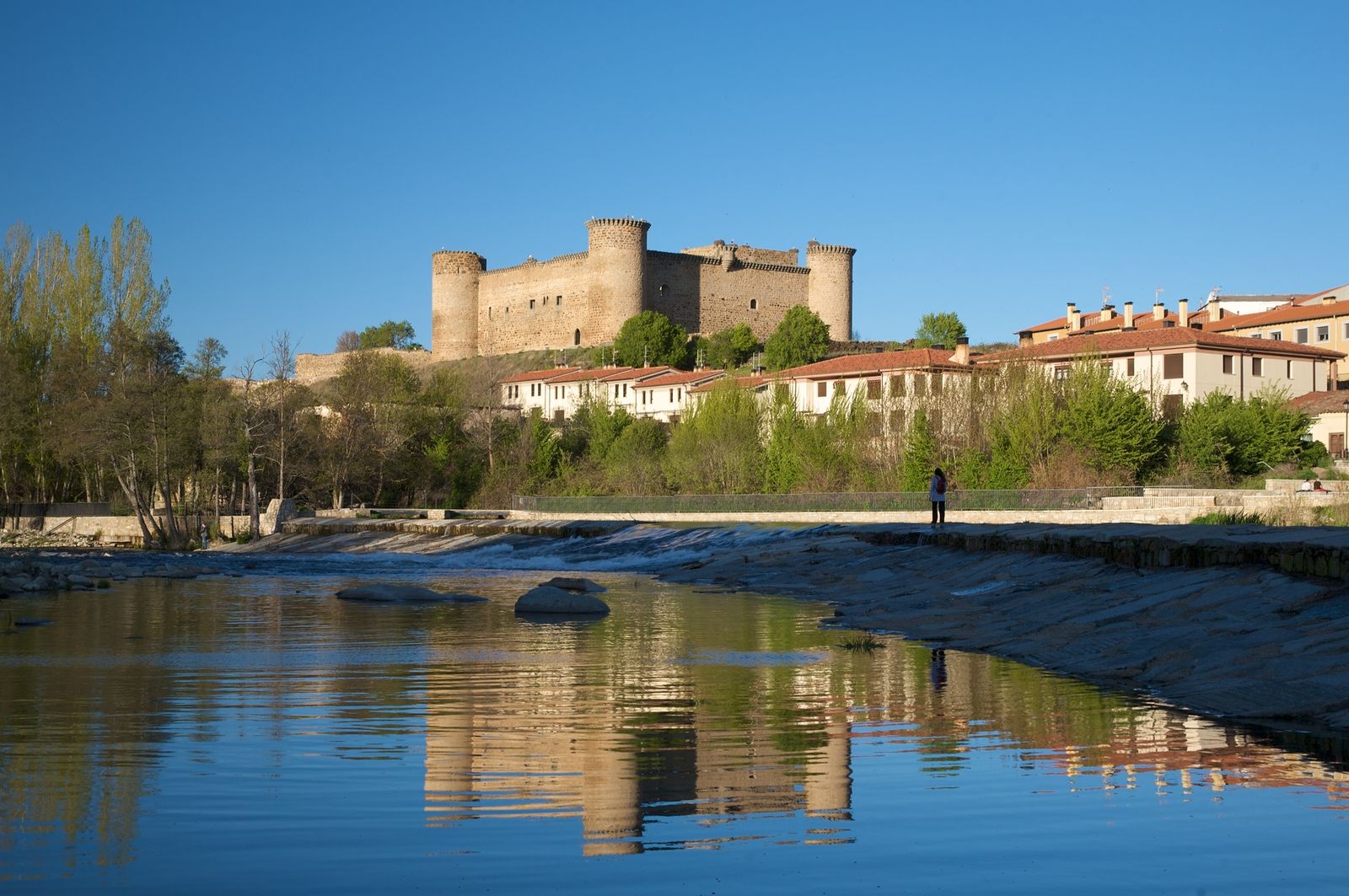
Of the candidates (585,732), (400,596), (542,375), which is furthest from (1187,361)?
(585,732)

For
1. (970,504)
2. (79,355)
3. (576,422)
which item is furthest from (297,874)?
(576,422)

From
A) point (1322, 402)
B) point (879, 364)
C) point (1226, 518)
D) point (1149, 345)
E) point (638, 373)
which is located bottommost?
point (1226, 518)

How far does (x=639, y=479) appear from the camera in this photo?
60.3 meters

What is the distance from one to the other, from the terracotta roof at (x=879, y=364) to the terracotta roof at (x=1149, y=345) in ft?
6.49

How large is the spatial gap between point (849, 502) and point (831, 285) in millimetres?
75928

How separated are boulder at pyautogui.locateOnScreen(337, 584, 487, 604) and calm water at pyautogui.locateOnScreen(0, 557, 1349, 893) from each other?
7.46m

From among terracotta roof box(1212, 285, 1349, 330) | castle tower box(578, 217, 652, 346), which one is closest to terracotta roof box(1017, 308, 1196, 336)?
terracotta roof box(1212, 285, 1349, 330)

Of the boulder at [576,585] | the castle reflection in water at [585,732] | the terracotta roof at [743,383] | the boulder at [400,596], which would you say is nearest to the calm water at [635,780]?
the castle reflection in water at [585,732]

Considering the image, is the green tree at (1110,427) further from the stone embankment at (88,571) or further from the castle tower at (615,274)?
the castle tower at (615,274)

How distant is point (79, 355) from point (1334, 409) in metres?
45.6

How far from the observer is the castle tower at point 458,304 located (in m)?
120

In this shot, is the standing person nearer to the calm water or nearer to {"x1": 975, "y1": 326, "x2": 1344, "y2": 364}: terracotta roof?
the calm water

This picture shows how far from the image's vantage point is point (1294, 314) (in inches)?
2852

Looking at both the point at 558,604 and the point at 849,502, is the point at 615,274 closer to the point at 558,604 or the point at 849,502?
the point at 849,502
